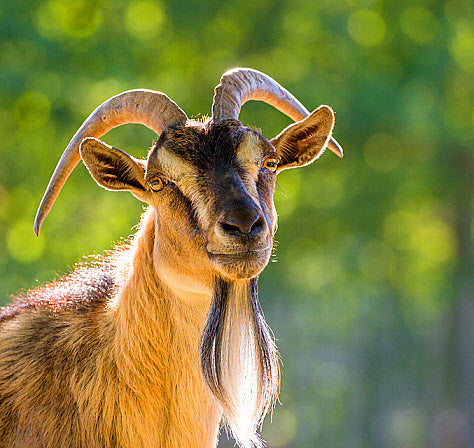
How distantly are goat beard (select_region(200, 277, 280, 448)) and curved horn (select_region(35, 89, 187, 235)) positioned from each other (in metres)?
1.09

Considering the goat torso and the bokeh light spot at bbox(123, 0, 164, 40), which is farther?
the bokeh light spot at bbox(123, 0, 164, 40)

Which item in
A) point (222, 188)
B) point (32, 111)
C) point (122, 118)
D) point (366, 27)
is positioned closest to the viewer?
point (222, 188)

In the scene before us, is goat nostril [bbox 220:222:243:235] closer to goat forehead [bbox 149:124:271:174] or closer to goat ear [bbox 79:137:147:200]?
goat forehead [bbox 149:124:271:174]

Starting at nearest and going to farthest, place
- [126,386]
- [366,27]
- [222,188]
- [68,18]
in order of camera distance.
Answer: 1. [222,188]
2. [126,386]
3. [68,18]
4. [366,27]

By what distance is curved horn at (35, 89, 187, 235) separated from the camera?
480cm

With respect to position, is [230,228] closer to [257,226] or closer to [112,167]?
[257,226]

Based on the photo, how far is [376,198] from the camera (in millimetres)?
16312

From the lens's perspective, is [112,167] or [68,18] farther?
[68,18]

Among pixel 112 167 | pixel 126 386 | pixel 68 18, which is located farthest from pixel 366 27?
pixel 126 386

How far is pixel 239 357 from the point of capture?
4422 millimetres

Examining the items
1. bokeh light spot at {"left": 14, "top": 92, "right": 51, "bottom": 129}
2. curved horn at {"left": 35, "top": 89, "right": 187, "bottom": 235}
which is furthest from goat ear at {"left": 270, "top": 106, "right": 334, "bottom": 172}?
bokeh light spot at {"left": 14, "top": 92, "right": 51, "bottom": 129}

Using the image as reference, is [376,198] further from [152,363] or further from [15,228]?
[152,363]

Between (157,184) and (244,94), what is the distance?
0.91m

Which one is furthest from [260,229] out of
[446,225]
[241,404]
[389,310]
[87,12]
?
[389,310]
